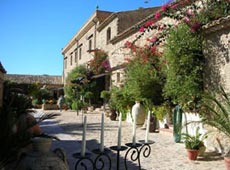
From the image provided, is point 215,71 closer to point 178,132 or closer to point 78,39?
point 178,132

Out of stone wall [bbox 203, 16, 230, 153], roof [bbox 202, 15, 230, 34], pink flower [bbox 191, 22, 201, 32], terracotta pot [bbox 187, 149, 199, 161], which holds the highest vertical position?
pink flower [bbox 191, 22, 201, 32]

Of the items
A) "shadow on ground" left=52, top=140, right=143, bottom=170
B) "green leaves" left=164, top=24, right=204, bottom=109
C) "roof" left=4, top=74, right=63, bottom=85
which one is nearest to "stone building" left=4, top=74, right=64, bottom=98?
"roof" left=4, top=74, right=63, bottom=85

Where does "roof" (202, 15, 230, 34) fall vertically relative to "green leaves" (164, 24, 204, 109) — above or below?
above

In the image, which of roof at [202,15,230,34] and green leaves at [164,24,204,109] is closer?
roof at [202,15,230,34]

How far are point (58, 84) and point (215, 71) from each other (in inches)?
1375

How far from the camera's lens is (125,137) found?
29.4ft

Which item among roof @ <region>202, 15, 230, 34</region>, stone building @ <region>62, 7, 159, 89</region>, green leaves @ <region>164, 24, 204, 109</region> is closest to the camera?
roof @ <region>202, 15, 230, 34</region>

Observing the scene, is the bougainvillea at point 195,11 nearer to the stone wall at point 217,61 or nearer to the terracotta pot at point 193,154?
the stone wall at point 217,61

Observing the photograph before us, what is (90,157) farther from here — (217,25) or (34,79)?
(34,79)

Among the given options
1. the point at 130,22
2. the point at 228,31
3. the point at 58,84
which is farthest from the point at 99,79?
the point at 58,84

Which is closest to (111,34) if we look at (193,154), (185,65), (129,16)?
(129,16)

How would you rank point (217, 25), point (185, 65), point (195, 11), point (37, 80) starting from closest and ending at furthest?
point (217, 25) → point (185, 65) → point (195, 11) → point (37, 80)

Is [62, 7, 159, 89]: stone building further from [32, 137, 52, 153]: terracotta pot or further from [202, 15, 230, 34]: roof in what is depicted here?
[32, 137, 52, 153]: terracotta pot

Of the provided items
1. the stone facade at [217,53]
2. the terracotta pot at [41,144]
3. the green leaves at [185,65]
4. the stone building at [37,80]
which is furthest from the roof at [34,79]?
the terracotta pot at [41,144]
